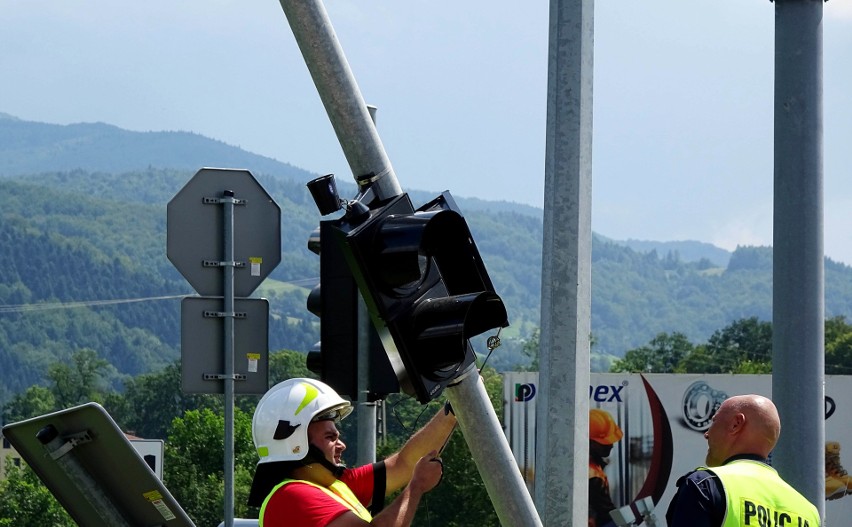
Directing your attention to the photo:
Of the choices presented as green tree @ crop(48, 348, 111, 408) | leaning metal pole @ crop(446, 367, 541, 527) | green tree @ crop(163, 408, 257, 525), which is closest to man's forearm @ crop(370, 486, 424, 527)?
leaning metal pole @ crop(446, 367, 541, 527)

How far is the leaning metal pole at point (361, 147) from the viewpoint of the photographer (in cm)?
559

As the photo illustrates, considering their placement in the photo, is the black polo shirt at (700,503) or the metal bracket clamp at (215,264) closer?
the black polo shirt at (700,503)

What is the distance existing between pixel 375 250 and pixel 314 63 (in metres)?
0.77

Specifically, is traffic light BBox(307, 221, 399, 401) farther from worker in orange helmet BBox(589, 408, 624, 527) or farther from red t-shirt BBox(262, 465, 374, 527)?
worker in orange helmet BBox(589, 408, 624, 527)

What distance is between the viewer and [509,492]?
18.5 ft

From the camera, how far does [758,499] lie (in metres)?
5.27

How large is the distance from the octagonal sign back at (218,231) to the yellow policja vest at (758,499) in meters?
4.30

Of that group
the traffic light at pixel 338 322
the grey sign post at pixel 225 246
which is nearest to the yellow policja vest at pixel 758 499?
the traffic light at pixel 338 322

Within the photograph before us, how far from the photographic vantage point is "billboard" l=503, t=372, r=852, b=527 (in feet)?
168

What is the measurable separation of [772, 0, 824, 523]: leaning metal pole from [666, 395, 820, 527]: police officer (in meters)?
1.29

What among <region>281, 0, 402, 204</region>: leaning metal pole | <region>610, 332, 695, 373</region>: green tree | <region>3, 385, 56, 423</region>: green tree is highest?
<region>281, 0, 402, 204</region>: leaning metal pole

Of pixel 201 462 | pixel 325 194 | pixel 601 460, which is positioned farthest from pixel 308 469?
pixel 201 462

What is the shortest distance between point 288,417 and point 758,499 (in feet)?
5.30

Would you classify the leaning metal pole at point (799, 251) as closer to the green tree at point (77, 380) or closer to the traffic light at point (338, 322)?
the traffic light at point (338, 322)
